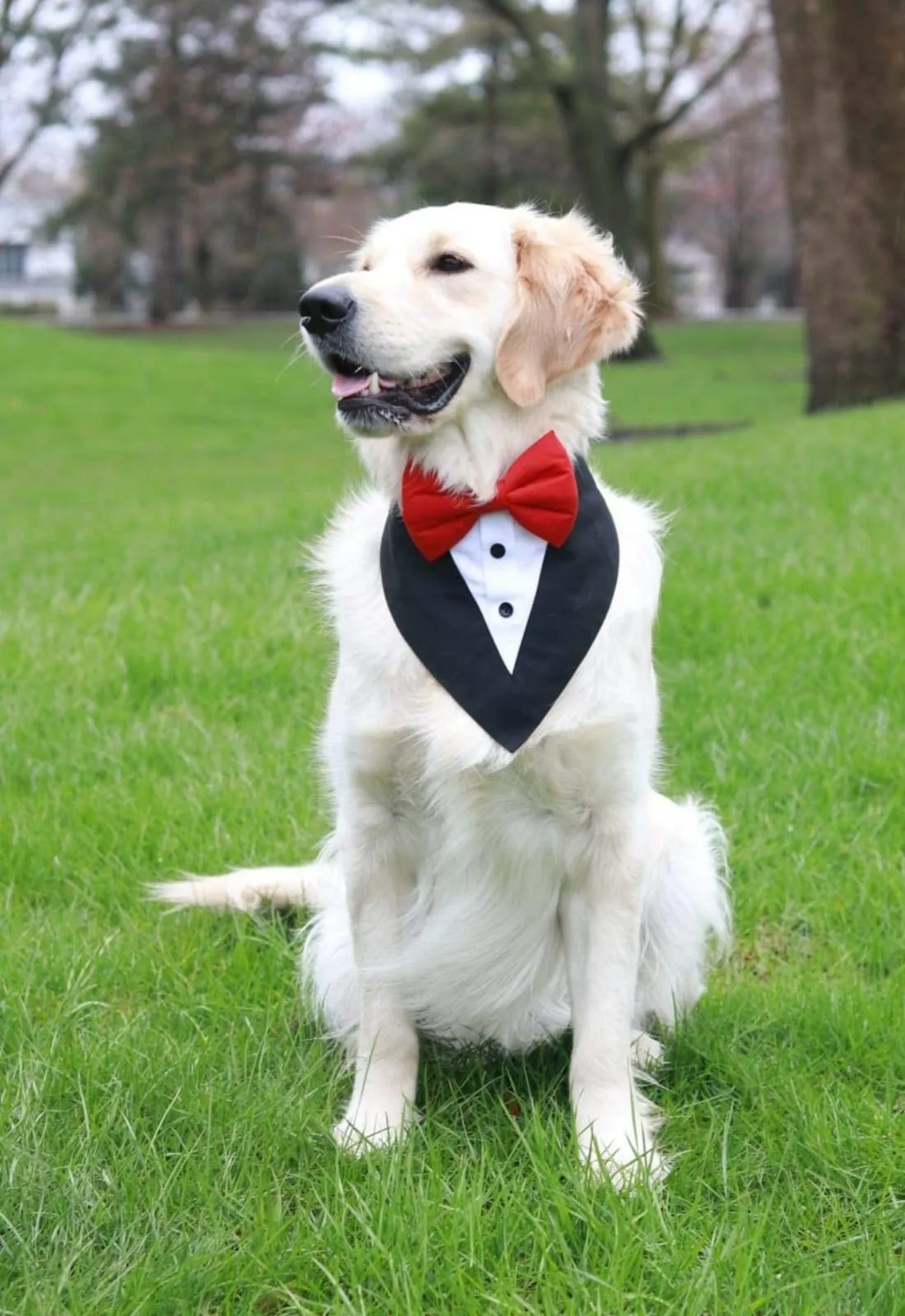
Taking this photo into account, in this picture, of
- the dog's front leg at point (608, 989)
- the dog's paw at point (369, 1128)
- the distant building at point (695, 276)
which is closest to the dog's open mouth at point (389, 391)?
the dog's front leg at point (608, 989)

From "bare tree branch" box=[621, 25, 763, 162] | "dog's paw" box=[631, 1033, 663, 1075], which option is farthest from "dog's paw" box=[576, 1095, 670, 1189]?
"bare tree branch" box=[621, 25, 763, 162]

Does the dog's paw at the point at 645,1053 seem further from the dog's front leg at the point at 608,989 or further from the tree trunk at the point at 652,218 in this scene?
the tree trunk at the point at 652,218

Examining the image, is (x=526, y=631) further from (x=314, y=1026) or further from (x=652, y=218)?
(x=652, y=218)

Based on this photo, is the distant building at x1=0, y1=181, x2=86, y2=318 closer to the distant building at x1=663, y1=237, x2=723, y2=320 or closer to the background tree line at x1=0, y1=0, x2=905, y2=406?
the background tree line at x1=0, y1=0, x2=905, y2=406

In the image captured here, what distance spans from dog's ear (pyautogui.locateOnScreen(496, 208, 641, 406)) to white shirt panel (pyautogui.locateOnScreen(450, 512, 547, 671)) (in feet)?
0.75

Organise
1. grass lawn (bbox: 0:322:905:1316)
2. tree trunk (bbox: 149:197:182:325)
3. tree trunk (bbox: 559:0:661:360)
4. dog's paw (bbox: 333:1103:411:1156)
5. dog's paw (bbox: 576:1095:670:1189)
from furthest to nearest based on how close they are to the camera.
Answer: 1. tree trunk (bbox: 149:197:182:325)
2. tree trunk (bbox: 559:0:661:360)
3. dog's paw (bbox: 333:1103:411:1156)
4. dog's paw (bbox: 576:1095:670:1189)
5. grass lawn (bbox: 0:322:905:1316)

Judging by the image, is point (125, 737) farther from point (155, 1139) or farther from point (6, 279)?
point (6, 279)

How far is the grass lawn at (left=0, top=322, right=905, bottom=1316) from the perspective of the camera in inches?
76.6

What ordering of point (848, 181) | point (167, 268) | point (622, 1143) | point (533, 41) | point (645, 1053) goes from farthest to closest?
point (167, 268) < point (533, 41) < point (848, 181) < point (645, 1053) < point (622, 1143)

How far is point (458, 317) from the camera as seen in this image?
95.1 inches

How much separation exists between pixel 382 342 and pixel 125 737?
2.09 m

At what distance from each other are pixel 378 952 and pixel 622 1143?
546mm

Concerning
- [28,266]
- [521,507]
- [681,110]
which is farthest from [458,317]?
[28,266]

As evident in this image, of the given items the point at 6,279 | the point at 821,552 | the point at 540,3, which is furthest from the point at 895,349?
the point at 6,279
